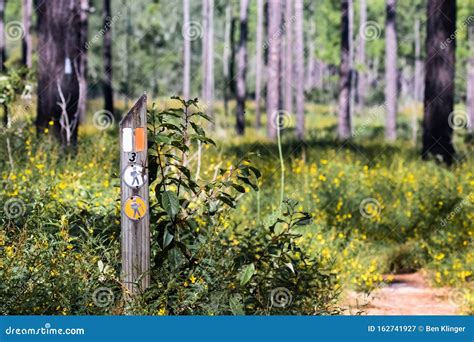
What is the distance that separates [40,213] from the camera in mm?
5641

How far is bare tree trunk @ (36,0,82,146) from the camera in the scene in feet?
35.4

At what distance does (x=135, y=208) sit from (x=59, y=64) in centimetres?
675

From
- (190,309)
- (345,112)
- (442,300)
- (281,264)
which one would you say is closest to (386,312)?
(442,300)

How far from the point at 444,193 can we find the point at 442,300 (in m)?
2.52

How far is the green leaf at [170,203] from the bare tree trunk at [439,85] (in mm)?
8735

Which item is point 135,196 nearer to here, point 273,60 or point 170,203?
point 170,203

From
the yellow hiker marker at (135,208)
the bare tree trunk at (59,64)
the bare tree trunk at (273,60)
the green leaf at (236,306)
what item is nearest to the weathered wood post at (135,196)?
the yellow hiker marker at (135,208)

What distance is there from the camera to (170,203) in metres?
4.81

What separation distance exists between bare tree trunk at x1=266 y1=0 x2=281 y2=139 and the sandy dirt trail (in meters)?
12.1

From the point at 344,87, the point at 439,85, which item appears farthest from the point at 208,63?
the point at 439,85

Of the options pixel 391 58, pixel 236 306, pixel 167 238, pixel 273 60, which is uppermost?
pixel 391 58

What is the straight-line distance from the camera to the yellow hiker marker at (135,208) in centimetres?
456

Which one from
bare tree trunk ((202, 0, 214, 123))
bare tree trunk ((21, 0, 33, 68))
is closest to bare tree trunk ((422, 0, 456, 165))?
bare tree trunk ((21, 0, 33, 68))

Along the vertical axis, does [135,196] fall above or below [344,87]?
below
